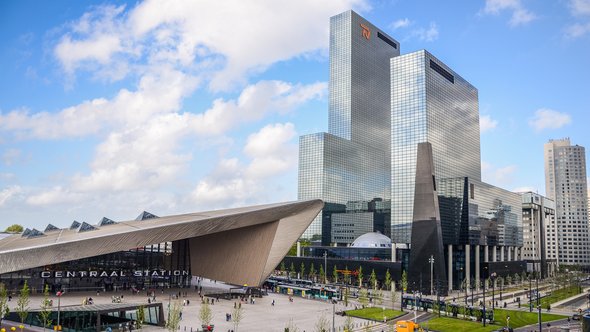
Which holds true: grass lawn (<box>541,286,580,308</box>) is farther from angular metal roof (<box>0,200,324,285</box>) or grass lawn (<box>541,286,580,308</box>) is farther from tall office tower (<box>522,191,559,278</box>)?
tall office tower (<box>522,191,559,278</box>)

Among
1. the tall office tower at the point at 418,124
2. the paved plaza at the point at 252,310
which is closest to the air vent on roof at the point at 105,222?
the paved plaza at the point at 252,310

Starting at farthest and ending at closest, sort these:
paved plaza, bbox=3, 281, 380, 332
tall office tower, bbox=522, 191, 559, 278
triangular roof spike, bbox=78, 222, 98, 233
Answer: tall office tower, bbox=522, 191, 559, 278 → triangular roof spike, bbox=78, 222, 98, 233 → paved plaza, bbox=3, 281, 380, 332

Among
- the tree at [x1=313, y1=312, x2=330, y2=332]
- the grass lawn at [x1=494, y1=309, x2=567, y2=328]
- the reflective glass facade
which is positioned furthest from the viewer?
the reflective glass facade

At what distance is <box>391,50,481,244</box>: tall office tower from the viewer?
135m

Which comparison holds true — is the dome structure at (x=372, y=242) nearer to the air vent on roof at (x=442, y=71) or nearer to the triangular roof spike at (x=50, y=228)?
the air vent on roof at (x=442, y=71)

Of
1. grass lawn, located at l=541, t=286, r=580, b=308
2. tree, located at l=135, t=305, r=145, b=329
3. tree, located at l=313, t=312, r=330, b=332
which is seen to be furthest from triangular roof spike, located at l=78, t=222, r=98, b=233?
grass lawn, located at l=541, t=286, r=580, b=308

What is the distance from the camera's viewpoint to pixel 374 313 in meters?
65.2

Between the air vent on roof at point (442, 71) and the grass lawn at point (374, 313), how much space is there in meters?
99.6

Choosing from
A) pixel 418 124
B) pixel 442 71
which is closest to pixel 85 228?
pixel 418 124

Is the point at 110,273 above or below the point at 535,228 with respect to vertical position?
below

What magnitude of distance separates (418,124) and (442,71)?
25.5 meters

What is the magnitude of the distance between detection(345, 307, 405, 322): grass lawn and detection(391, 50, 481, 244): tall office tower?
63139 mm

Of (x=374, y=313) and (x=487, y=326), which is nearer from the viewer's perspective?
(x=487, y=326)

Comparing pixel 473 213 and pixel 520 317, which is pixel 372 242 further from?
pixel 520 317
